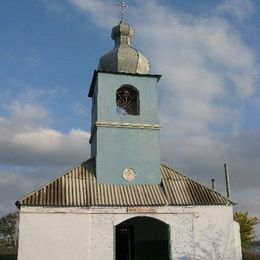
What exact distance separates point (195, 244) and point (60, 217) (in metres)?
5.89

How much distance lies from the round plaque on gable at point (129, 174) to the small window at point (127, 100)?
3.21 meters

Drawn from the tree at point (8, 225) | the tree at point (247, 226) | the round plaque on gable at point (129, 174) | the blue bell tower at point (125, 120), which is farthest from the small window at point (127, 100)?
the tree at point (8, 225)

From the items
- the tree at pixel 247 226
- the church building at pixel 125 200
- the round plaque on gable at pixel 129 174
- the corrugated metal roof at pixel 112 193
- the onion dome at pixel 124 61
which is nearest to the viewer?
the church building at pixel 125 200

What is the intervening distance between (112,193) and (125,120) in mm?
3616

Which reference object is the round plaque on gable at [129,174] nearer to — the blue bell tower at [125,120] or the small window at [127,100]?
the blue bell tower at [125,120]


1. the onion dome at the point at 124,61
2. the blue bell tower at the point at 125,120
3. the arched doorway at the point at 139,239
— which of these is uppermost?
the onion dome at the point at 124,61

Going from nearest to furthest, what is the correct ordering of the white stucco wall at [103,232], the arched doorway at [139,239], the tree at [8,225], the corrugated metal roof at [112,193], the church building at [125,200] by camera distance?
1. the white stucco wall at [103,232]
2. the church building at [125,200]
3. the corrugated metal roof at [112,193]
4. the arched doorway at [139,239]
5. the tree at [8,225]

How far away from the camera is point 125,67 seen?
2167 cm

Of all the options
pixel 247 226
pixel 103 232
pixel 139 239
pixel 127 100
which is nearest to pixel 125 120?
pixel 127 100

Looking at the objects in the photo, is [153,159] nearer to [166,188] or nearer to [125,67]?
[166,188]

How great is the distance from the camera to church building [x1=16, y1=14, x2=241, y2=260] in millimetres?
17719

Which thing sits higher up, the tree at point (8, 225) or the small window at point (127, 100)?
the small window at point (127, 100)

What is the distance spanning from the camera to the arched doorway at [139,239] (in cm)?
2125

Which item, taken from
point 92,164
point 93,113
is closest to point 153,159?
point 92,164
